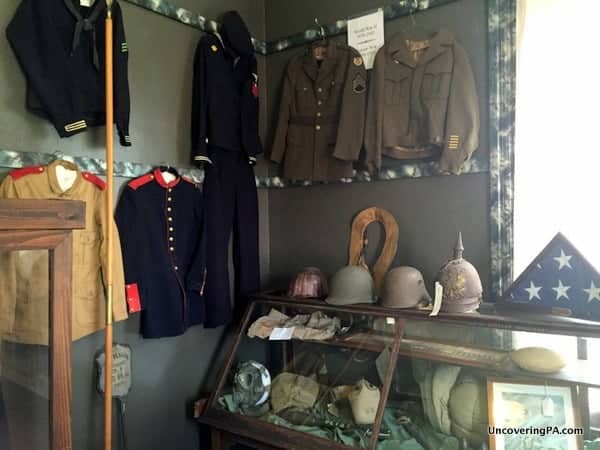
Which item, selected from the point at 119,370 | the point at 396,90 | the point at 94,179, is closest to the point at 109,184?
the point at 94,179

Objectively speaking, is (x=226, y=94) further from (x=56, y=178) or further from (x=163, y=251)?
(x=56, y=178)

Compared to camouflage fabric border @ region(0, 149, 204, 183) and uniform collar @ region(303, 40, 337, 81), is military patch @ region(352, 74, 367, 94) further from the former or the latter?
camouflage fabric border @ region(0, 149, 204, 183)

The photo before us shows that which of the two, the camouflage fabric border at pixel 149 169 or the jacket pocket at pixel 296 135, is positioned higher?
the jacket pocket at pixel 296 135

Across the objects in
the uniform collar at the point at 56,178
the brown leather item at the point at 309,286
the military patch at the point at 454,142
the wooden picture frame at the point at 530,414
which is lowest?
the wooden picture frame at the point at 530,414

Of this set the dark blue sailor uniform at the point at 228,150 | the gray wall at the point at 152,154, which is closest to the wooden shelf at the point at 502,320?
the dark blue sailor uniform at the point at 228,150

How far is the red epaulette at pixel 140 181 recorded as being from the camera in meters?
2.00

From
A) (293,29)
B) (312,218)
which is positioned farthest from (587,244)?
(293,29)

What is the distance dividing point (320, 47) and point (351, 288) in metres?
1.33

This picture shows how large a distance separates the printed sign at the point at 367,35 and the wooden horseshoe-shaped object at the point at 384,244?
2.48 feet

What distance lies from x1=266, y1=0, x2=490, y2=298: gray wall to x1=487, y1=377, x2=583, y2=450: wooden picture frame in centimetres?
57

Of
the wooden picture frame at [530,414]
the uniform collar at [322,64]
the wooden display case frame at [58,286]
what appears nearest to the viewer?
the wooden display case frame at [58,286]

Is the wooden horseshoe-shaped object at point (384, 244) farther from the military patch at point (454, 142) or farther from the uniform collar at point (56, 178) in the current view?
the uniform collar at point (56, 178)

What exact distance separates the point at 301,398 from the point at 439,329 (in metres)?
0.67

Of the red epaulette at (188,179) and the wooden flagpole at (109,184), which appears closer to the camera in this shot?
the wooden flagpole at (109,184)
